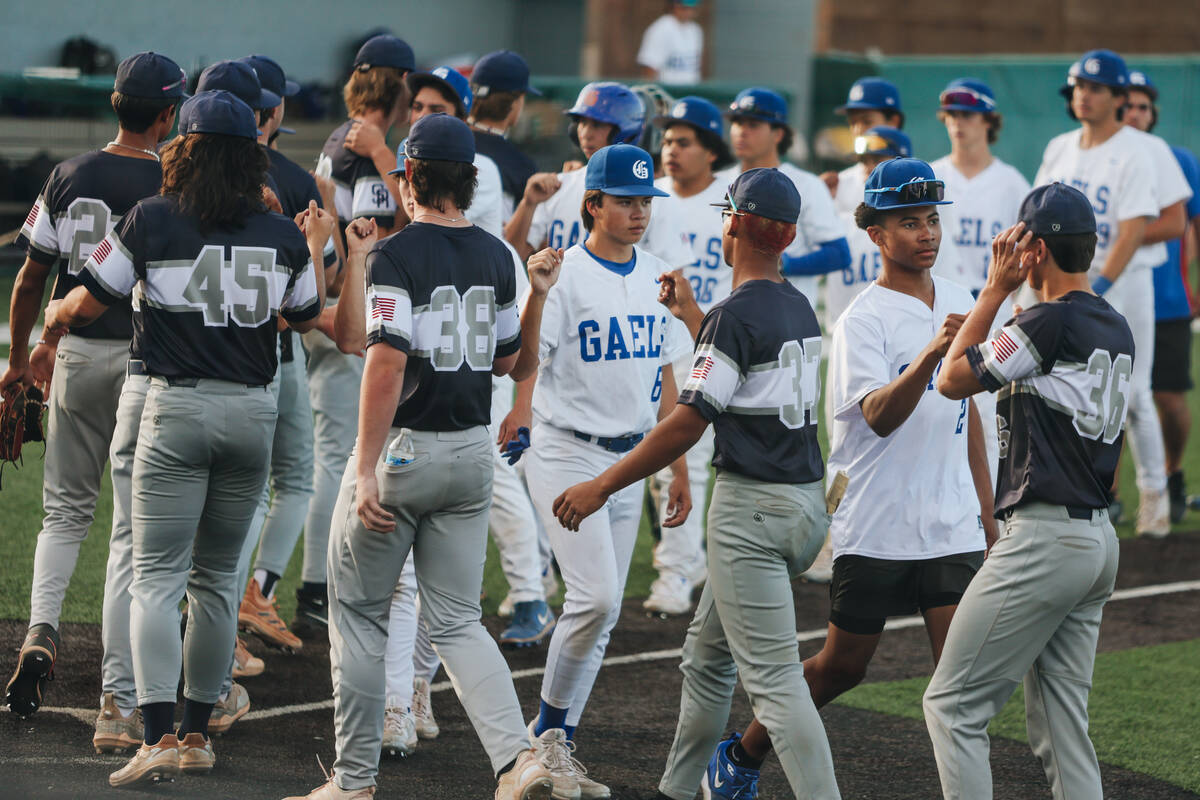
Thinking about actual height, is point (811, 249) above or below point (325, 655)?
above

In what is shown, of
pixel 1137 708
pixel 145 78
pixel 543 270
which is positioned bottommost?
pixel 1137 708

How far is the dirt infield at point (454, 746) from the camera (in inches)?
198

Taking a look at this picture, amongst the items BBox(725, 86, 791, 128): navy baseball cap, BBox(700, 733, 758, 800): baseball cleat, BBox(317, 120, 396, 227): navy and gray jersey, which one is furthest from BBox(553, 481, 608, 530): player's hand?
BBox(725, 86, 791, 128): navy baseball cap

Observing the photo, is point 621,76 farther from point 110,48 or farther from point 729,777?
point 729,777

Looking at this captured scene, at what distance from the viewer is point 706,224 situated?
774 centimetres

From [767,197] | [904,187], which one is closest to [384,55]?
[767,197]

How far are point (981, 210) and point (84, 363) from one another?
16.9ft

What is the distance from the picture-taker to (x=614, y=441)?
18.0 feet

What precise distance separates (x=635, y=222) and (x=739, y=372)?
1091 mm

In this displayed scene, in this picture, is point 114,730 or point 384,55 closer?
point 114,730

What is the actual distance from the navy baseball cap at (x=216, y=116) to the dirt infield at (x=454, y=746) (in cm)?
212

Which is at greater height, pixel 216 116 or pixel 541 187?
pixel 216 116

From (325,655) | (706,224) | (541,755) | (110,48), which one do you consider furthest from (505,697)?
(110,48)

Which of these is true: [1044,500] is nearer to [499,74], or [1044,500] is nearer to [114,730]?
[114,730]
